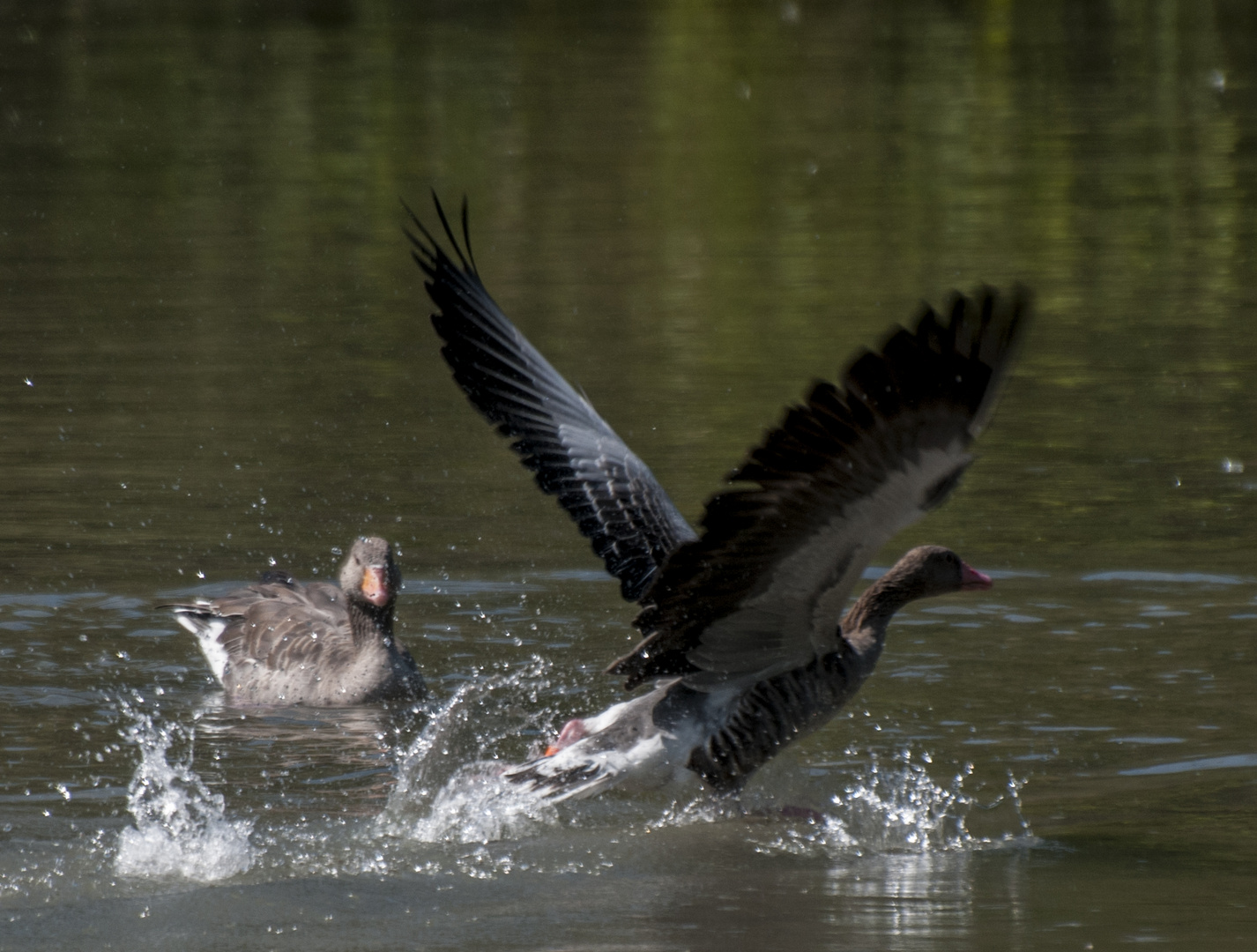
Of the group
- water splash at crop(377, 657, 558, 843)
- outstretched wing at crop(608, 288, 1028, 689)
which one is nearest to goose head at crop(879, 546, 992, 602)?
outstretched wing at crop(608, 288, 1028, 689)

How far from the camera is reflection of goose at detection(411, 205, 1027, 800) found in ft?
18.9

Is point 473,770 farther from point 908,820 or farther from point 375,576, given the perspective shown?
point 375,576

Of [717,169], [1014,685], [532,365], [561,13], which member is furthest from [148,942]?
[561,13]

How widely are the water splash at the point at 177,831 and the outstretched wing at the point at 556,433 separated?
1.78 meters

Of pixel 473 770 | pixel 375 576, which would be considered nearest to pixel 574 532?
pixel 375 576

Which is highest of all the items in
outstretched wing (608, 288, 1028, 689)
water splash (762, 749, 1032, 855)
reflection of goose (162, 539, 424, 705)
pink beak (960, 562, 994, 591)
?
outstretched wing (608, 288, 1028, 689)

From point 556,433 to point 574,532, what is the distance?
2.74m

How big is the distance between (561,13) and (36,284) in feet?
98.9

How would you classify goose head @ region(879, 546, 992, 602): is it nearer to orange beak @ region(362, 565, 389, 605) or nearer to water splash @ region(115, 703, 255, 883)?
orange beak @ region(362, 565, 389, 605)

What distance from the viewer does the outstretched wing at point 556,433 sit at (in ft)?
27.3

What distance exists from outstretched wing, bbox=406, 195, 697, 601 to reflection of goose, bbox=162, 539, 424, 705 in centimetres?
92

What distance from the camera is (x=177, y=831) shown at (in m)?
7.12

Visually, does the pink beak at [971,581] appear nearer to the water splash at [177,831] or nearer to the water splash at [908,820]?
the water splash at [908,820]

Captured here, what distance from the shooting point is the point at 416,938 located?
249 inches
